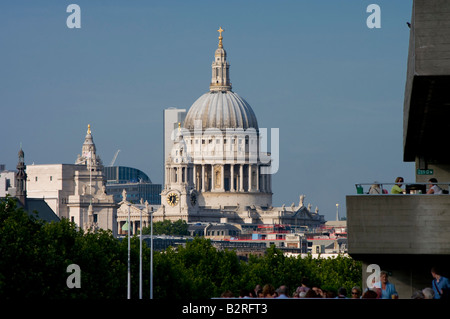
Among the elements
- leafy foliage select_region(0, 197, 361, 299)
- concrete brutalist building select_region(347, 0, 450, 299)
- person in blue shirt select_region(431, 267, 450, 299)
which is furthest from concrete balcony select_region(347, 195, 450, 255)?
leafy foliage select_region(0, 197, 361, 299)

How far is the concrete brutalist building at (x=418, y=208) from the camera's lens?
115 ft

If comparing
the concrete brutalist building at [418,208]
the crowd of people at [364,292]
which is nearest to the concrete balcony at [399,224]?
the concrete brutalist building at [418,208]

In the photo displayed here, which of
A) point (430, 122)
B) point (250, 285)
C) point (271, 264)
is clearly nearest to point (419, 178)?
point (430, 122)

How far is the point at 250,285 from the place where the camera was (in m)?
106

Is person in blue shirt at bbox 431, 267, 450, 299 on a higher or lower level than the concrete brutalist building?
lower

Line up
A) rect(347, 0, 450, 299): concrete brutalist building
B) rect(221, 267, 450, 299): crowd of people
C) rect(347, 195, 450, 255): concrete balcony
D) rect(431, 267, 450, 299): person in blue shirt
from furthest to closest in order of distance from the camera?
rect(347, 195, 450, 255): concrete balcony, rect(347, 0, 450, 299): concrete brutalist building, rect(431, 267, 450, 299): person in blue shirt, rect(221, 267, 450, 299): crowd of people

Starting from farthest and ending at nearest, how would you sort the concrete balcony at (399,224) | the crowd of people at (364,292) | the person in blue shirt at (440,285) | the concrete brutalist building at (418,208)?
the concrete balcony at (399,224) → the concrete brutalist building at (418,208) → the person in blue shirt at (440,285) → the crowd of people at (364,292)

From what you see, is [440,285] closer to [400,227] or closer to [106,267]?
[400,227]

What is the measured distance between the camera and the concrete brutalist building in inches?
1377

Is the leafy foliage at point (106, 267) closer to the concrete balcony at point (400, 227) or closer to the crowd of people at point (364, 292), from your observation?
the concrete balcony at point (400, 227)

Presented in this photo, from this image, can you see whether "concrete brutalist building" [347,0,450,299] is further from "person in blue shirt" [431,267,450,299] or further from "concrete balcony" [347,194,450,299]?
"person in blue shirt" [431,267,450,299]

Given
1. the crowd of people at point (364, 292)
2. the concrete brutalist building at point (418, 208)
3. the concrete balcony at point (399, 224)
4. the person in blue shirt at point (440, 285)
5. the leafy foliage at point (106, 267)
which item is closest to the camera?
the crowd of people at point (364, 292)

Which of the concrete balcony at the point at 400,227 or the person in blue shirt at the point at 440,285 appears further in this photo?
the concrete balcony at the point at 400,227

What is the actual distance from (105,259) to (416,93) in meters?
45.3
